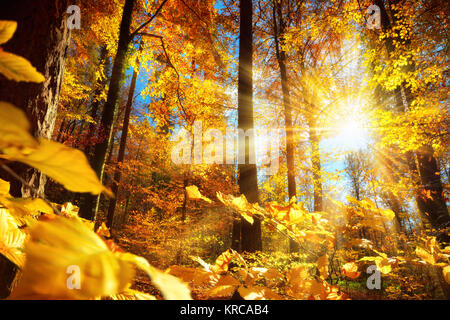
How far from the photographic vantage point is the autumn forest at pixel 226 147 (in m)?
0.26

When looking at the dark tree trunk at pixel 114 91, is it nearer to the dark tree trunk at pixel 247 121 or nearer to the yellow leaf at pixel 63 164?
the dark tree trunk at pixel 247 121

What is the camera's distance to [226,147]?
11.6 m

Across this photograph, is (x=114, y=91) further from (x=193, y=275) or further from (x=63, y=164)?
(x=63, y=164)

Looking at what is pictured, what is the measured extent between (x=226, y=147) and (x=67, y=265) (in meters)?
11.5

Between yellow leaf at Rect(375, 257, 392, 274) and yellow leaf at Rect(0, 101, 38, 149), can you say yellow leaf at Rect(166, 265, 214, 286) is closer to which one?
yellow leaf at Rect(0, 101, 38, 149)

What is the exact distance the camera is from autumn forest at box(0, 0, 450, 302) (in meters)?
0.26

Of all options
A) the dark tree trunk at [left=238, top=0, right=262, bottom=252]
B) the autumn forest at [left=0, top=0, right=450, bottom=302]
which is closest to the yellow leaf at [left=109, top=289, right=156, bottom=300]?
the autumn forest at [left=0, top=0, right=450, bottom=302]

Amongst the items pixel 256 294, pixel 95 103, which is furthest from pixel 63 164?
pixel 95 103

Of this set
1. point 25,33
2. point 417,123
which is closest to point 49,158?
point 25,33

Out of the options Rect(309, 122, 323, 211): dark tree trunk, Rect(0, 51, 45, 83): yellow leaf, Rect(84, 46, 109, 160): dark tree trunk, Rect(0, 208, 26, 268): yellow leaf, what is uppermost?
Rect(84, 46, 109, 160): dark tree trunk
